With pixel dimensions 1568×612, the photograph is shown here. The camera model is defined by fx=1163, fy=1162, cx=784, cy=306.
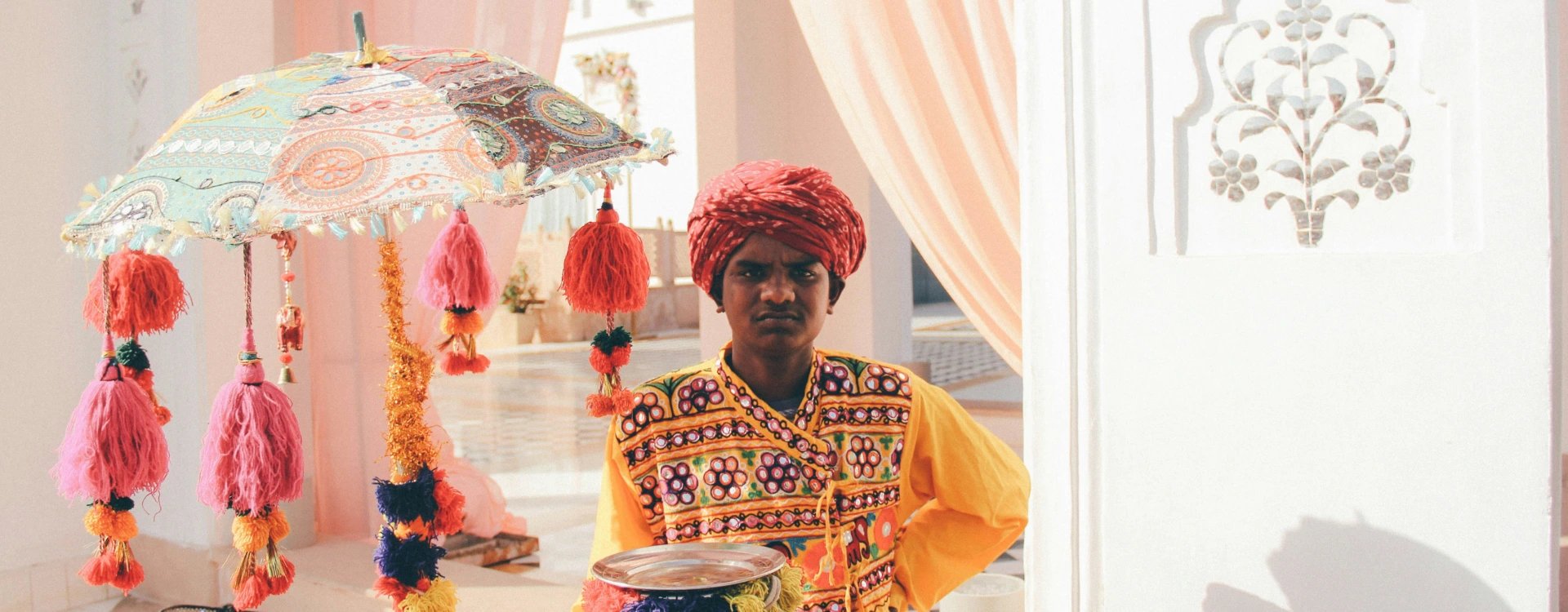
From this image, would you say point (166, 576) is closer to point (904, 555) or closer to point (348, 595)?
point (348, 595)

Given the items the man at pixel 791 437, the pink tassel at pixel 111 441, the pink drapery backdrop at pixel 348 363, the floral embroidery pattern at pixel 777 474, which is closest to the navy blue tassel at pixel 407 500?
the man at pixel 791 437

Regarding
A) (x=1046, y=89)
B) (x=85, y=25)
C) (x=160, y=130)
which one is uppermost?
(x=85, y=25)

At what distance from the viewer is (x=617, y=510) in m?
1.47

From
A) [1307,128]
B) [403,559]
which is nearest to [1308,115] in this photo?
[1307,128]

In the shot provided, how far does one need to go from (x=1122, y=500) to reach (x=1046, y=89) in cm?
56

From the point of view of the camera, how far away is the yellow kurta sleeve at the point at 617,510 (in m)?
1.46

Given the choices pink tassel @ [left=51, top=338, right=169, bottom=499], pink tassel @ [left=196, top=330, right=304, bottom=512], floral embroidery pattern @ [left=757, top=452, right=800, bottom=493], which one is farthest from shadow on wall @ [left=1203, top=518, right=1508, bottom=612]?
pink tassel @ [left=51, top=338, right=169, bottom=499]

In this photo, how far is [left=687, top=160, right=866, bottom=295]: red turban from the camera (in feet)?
4.67

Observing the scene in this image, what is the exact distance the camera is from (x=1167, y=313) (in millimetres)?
1511

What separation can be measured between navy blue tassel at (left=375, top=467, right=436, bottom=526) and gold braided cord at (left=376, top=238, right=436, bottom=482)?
3 centimetres

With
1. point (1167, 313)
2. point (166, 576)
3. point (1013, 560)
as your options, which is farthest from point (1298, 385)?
point (166, 576)

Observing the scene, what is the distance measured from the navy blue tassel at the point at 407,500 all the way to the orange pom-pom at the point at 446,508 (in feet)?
0.10

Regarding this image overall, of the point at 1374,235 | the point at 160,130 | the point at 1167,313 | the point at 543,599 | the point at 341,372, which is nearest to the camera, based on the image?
the point at 1374,235

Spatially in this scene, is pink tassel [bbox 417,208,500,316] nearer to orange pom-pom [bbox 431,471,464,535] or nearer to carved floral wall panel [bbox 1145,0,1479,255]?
orange pom-pom [bbox 431,471,464,535]
